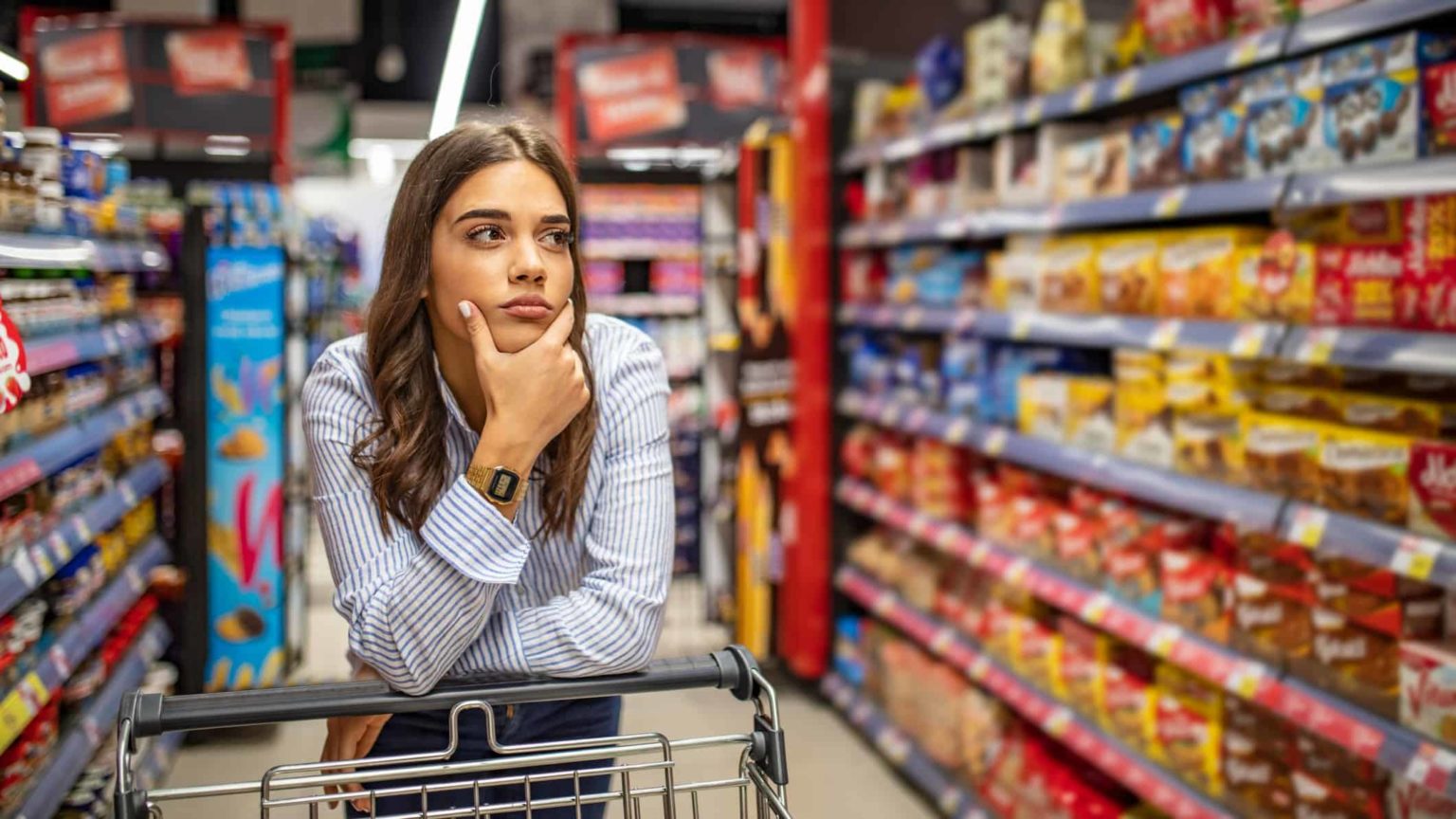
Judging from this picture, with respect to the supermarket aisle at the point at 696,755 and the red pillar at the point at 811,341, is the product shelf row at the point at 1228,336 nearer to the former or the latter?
the red pillar at the point at 811,341

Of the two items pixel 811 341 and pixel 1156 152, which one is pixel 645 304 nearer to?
pixel 811 341

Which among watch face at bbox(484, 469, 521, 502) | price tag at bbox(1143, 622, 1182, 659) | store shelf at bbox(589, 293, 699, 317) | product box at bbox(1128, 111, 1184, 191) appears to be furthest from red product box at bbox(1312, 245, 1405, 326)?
store shelf at bbox(589, 293, 699, 317)

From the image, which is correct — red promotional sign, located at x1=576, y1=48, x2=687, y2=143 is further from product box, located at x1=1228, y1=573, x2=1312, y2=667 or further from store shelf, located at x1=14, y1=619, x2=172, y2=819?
product box, located at x1=1228, y1=573, x2=1312, y2=667

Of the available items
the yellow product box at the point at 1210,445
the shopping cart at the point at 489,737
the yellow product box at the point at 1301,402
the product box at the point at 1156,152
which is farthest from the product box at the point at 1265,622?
the shopping cart at the point at 489,737

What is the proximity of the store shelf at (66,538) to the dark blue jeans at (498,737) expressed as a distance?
3.55 ft

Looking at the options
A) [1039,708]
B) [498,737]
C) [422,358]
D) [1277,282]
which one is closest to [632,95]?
[1039,708]

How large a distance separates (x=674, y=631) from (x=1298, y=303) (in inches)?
154

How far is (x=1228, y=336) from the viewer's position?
267cm

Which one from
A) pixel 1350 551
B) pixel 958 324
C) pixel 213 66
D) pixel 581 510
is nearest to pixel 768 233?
pixel 958 324

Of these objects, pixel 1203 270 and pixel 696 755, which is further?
pixel 1203 270

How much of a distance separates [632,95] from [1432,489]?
18.8 ft

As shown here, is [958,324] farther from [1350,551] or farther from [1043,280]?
[1350,551]

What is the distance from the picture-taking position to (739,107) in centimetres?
750

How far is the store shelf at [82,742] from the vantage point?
2623 mm
